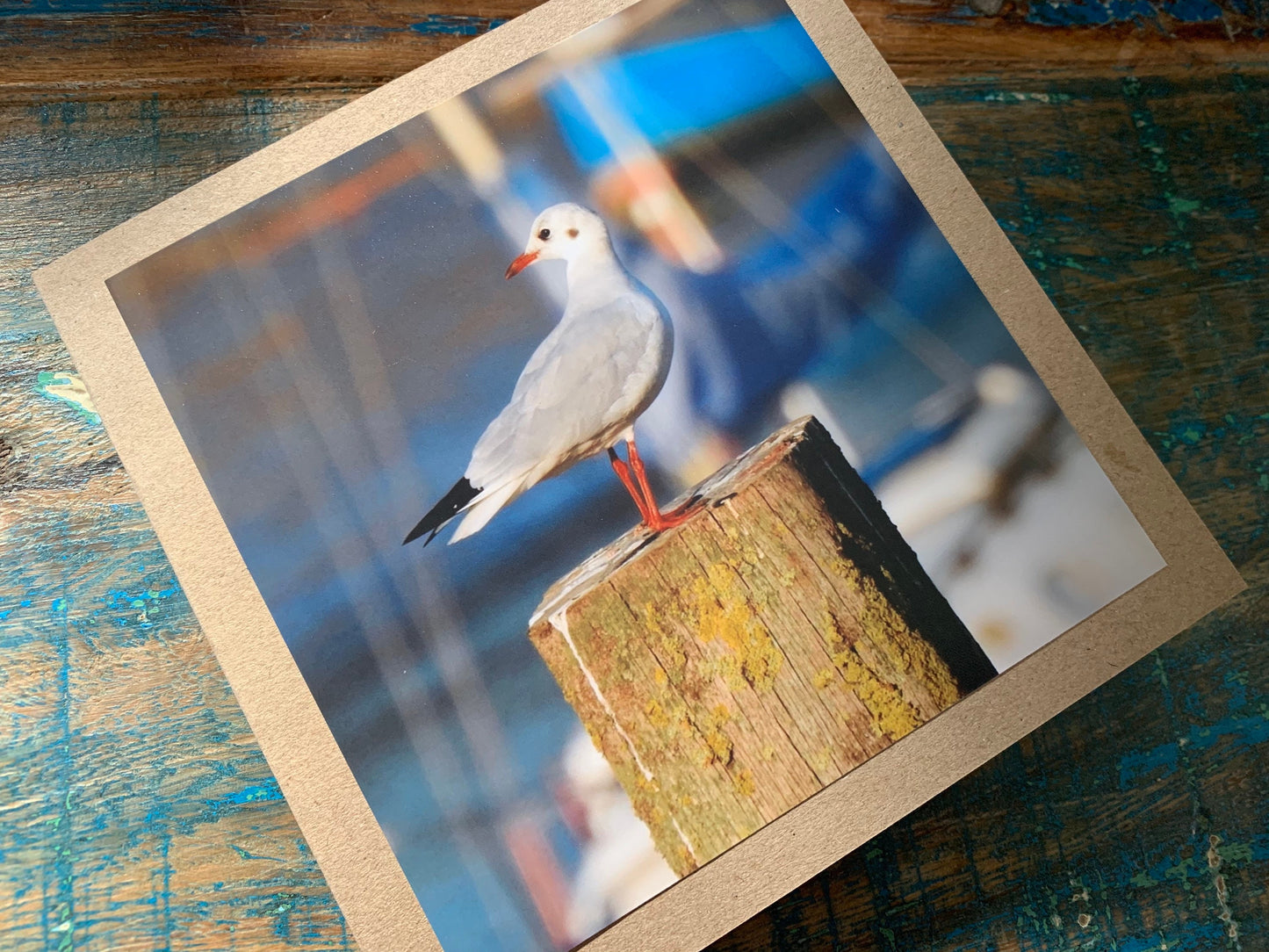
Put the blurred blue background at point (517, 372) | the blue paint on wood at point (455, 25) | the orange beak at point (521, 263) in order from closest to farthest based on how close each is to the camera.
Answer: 1. the blurred blue background at point (517, 372)
2. the orange beak at point (521, 263)
3. the blue paint on wood at point (455, 25)


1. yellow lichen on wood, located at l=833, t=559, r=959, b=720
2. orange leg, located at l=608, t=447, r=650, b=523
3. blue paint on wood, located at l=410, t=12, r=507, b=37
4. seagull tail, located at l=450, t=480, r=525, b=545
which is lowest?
yellow lichen on wood, located at l=833, t=559, r=959, b=720

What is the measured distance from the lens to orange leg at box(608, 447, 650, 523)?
0.83m

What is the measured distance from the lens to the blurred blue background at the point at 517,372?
2.54 ft

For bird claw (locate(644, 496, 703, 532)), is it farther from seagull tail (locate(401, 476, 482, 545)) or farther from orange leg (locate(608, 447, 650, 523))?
seagull tail (locate(401, 476, 482, 545))

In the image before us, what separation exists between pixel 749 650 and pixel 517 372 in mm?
348

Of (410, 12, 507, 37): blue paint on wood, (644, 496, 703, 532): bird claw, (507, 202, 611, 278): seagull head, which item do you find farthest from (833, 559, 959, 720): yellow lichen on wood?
(410, 12, 507, 37): blue paint on wood

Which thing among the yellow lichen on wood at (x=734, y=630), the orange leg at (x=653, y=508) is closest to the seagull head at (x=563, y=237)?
the orange leg at (x=653, y=508)

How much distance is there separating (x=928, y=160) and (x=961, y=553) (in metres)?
0.44

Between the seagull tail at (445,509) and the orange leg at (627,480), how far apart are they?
0.42ft

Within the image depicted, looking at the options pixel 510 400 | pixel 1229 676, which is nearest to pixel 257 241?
pixel 510 400

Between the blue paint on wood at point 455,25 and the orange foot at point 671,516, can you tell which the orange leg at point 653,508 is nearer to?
the orange foot at point 671,516

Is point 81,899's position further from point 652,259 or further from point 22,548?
point 652,259

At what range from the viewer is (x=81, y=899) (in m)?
0.79

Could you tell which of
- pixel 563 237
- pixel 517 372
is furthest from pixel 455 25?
pixel 517 372
